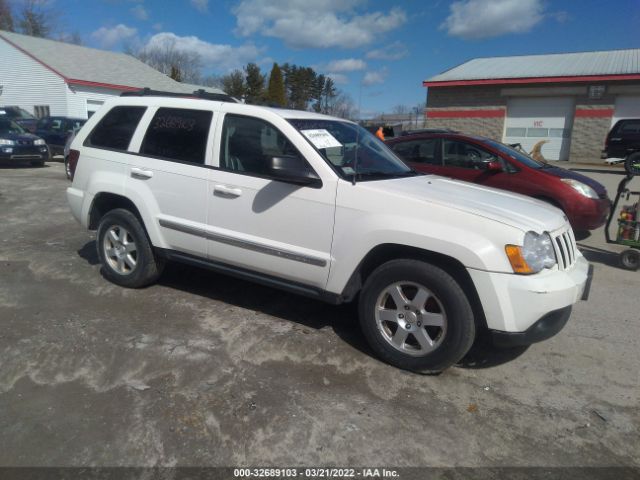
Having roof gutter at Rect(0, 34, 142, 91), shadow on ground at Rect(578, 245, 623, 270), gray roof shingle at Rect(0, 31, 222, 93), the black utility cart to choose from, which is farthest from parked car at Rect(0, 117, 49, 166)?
the black utility cart

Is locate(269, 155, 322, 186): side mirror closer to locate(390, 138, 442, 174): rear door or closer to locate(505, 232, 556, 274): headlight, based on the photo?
locate(505, 232, 556, 274): headlight

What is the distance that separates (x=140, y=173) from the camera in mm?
4477

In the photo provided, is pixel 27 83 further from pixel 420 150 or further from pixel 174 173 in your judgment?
pixel 174 173

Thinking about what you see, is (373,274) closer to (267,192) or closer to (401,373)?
(401,373)

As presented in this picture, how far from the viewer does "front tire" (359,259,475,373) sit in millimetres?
3166

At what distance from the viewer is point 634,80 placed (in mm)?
23312

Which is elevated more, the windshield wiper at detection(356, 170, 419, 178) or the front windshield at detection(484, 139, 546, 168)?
the front windshield at detection(484, 139, 546, 168)

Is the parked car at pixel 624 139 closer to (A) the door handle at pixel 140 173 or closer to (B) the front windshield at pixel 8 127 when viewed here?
(A) the door handle at pixel 140 173

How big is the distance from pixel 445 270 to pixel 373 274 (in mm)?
507

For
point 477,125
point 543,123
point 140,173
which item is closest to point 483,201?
point 140,173

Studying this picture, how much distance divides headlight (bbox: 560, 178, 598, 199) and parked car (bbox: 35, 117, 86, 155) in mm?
16262

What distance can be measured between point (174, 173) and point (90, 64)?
104ft

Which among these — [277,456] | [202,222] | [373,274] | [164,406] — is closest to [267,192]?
[202,222]

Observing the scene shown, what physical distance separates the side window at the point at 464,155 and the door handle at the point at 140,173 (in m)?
4.85
